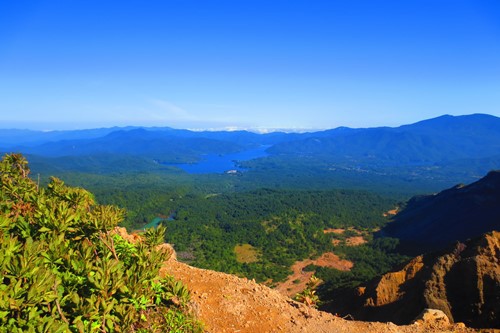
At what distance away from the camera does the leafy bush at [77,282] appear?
552cm

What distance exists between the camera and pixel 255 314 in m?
11.3

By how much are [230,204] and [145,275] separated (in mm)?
101942

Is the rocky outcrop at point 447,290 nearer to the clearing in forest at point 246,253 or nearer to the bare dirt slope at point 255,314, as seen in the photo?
the bare dirt slope at point 255,314

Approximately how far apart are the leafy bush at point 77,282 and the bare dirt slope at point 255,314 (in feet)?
6.77

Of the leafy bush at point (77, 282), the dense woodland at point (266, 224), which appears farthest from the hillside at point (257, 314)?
the dense woodland at point (266, 224)

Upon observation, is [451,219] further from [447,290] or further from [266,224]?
[447,290]

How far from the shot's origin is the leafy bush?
18.1ft

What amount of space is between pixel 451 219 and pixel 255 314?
6482 centimetres

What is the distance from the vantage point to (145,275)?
6906 millimetres

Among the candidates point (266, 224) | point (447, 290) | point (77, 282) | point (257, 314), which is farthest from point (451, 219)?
point (77, 282)

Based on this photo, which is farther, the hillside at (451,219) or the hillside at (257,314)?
the hillside at (451,219)

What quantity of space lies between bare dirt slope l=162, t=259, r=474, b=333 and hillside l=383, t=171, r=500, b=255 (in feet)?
157

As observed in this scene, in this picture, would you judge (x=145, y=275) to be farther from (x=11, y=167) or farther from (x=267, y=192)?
(x=267, y=192)

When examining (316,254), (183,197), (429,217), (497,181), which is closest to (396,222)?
(429,217)
